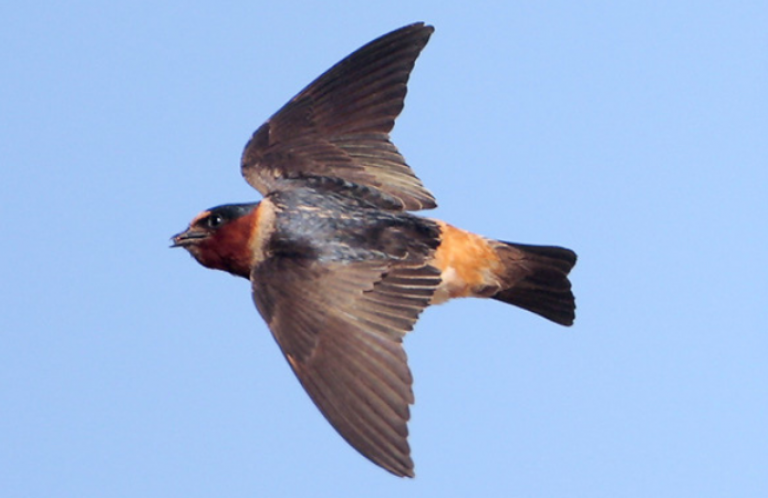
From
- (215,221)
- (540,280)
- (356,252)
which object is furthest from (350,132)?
(540,280)

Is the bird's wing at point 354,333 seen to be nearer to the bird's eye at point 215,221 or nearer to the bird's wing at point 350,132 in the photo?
the bird's eye at point 215,221

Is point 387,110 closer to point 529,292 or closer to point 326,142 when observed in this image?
point 326,142

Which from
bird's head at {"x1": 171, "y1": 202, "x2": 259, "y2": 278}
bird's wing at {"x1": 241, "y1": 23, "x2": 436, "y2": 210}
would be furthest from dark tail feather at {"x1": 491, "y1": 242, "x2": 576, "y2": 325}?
bird's head at {"x1": 171, "y1": 202, "x2": 259, "y2": 278}

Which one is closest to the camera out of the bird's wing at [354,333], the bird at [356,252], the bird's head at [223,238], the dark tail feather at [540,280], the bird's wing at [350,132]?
the bird's wing at [354,333]

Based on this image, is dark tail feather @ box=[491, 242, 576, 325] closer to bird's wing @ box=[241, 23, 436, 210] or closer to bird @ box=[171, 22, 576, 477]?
bird @ box=[171, 22, 576, 477]

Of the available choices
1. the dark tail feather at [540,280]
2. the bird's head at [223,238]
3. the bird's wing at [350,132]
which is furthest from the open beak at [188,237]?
the dark tail feather at [540,280]
